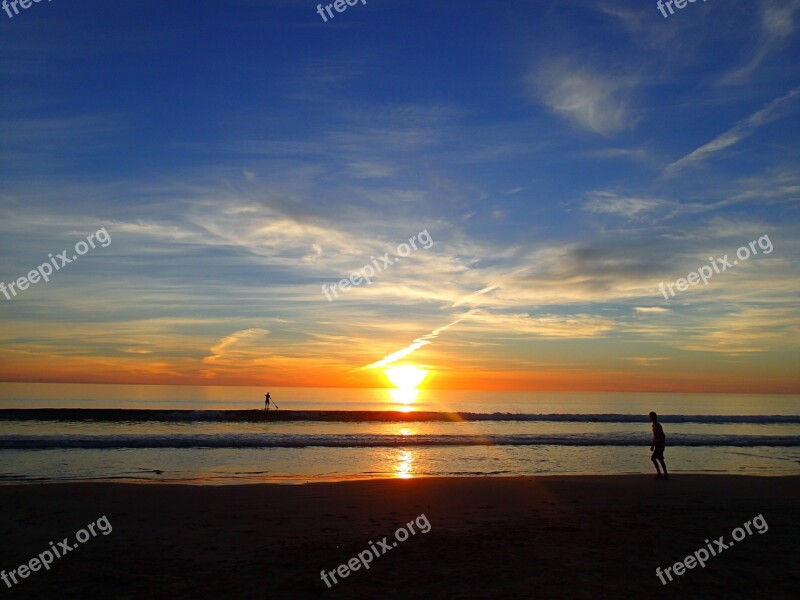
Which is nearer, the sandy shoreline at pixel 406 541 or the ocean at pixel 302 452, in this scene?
the sandy shoreline at pixel 406 541

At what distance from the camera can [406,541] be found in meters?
10.4

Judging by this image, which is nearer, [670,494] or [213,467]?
[670,494]

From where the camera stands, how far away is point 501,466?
23281 mm

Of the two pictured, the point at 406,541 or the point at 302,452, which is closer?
the point at 406,541

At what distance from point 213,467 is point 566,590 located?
17740mm

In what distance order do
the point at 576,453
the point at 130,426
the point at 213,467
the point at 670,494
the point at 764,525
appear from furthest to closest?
the point at 130,426, the point at 576,453, the point at 213,467, the point at 670,494, the point at 764,525

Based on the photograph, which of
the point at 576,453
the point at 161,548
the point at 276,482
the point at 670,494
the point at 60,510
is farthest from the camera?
the point at 576,453

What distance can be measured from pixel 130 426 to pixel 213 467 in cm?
2200

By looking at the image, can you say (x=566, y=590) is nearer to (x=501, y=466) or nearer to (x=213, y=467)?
(x=501, y=466)

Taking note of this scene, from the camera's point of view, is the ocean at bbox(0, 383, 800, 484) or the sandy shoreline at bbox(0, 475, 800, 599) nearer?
the sandy shoreline at bbox(0, 475, 800, 599)

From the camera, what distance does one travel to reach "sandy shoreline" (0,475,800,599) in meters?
7.77

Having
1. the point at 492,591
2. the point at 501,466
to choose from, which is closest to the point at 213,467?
the point at 501,466

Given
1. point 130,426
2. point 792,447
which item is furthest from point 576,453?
point 130,426

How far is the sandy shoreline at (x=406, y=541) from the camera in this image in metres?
7.77
